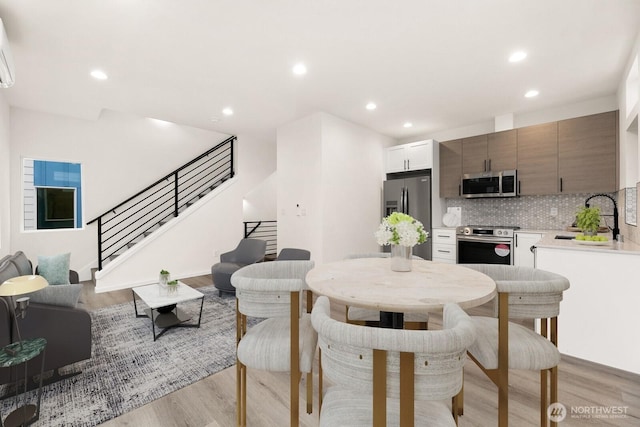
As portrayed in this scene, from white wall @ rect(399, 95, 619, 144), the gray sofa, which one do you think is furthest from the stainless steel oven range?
the gray sofa

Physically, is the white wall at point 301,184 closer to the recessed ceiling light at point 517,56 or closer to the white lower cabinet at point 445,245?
the white lower cabinet at point 445,245

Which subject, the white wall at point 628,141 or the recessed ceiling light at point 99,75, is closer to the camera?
the white wall at point 628,141

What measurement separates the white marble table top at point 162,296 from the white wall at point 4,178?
6.82 ft

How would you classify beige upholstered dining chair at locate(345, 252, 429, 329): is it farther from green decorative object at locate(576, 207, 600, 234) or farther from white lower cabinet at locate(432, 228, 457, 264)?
white lower cabinet at locate(432, 228, 457, 264)

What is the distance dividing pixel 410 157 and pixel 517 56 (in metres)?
2.35

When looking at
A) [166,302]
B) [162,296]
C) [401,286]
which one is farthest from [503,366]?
[162,296]

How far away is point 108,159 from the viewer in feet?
16.7

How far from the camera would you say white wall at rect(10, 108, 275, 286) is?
4398mm

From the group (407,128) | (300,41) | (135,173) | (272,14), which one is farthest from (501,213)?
(135,173)

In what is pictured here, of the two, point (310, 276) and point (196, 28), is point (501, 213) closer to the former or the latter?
point (310, 276)

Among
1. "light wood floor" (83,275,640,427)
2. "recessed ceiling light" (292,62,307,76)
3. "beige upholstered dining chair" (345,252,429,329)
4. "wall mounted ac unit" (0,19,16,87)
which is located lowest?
"light wood floor" (83,275,640,427)

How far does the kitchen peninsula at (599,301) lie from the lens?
216 cm

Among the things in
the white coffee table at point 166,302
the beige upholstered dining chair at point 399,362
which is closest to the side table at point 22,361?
the white coffee table at point 166,302

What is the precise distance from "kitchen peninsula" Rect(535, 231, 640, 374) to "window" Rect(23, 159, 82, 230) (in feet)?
21.9
